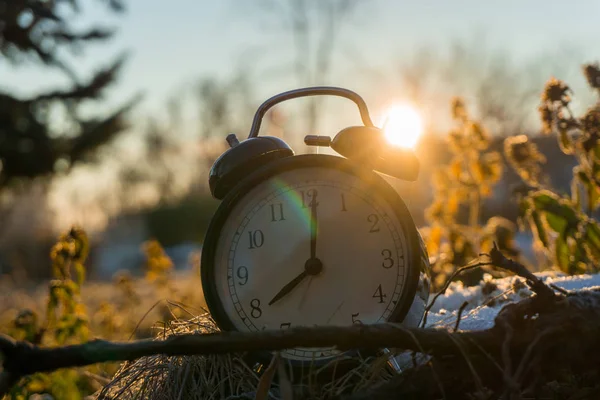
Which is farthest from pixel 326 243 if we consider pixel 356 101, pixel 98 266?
pixel 98 266

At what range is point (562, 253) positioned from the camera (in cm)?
271

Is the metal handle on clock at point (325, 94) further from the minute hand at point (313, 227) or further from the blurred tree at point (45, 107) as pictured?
the blurred tree at point (45, 107)

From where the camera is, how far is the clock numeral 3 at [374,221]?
1399 mm

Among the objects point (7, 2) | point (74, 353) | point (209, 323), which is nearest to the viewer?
point (74, 353)

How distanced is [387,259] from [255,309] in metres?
0.29

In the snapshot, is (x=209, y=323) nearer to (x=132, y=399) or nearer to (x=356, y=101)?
(x=132, y=399)

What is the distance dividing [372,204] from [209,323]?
0.50 meters

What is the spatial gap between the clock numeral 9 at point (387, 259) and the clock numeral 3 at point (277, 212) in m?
0.22

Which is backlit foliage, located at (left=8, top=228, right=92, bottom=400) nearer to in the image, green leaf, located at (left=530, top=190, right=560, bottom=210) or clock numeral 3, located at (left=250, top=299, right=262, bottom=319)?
clock numeral 3, located at (left=250, top=299, right=262, bottom=319)

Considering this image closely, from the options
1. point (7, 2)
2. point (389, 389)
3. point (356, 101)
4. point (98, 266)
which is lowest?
point (389, 389)

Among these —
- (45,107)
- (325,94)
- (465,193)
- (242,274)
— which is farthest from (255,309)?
(45,107)

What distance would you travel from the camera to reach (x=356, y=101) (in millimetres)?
1616

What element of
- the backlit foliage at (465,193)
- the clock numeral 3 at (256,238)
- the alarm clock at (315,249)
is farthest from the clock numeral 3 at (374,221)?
the backlit foliage at (465,193)

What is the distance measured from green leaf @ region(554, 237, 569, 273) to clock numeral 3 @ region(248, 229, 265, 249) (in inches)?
65.7
